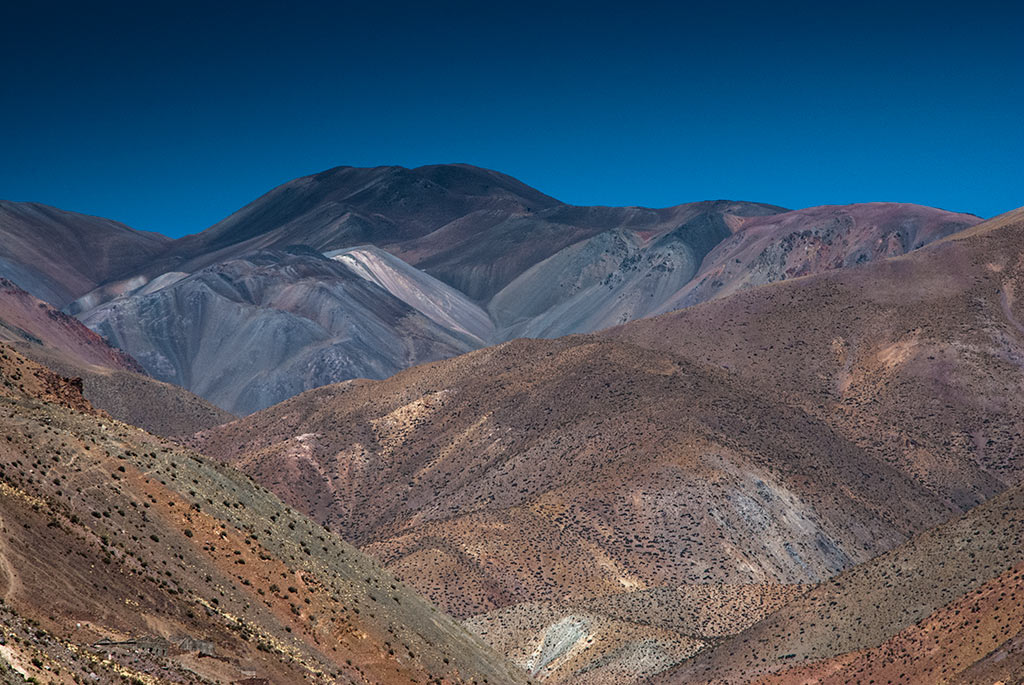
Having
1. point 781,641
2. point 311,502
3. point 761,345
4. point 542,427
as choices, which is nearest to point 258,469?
point 311,502

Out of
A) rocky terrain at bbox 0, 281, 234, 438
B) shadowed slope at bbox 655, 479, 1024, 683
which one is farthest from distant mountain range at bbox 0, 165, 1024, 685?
rocky terrain at bbox 0, 281, 234, 438

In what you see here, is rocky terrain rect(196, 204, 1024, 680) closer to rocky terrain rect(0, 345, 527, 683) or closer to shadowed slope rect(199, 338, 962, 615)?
shadowed slope rect(199, 338, 962, 615)

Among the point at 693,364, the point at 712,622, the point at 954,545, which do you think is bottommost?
the point at 712,622

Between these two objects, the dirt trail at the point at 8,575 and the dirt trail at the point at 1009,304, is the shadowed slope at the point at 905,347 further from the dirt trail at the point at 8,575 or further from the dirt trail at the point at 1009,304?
the dirt trail at the point at 8,575

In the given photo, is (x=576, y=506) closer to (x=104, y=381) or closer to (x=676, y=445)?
(x=676, y=445)

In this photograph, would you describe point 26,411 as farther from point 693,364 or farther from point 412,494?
point 693,364

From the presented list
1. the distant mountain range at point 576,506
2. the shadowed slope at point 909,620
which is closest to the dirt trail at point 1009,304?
the distant mountain range at point 576,506
